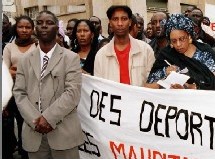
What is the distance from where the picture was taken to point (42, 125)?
13.8 ft

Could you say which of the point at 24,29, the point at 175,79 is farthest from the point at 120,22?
the point at 24,29

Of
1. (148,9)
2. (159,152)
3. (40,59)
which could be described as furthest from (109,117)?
(148,9)

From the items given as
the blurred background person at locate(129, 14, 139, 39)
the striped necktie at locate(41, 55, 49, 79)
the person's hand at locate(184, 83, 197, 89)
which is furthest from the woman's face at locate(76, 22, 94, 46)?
the person's hand at locate(184, 83, 197, 89)

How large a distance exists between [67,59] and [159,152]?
1268 millimetres

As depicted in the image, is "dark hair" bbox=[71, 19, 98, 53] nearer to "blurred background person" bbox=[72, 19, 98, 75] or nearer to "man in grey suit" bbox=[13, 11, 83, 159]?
"blurred background person" bbox=[72, 19, 98, 75]

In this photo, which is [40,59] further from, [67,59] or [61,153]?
[61,153]

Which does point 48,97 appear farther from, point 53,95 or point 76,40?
point 76,40

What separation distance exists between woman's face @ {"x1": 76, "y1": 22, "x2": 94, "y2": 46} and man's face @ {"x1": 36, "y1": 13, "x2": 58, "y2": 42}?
126 cm

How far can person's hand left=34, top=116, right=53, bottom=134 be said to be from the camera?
4223 millimetres

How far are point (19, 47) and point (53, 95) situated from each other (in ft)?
5.42

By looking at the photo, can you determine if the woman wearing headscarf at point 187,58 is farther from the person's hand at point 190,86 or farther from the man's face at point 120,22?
the man's face at point 120,22

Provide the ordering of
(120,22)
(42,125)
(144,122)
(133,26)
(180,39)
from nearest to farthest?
(42,125), (180,39), (144,122), (120,22), (133,26)

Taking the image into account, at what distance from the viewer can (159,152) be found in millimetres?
4570

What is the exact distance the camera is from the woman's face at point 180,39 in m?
4.54
